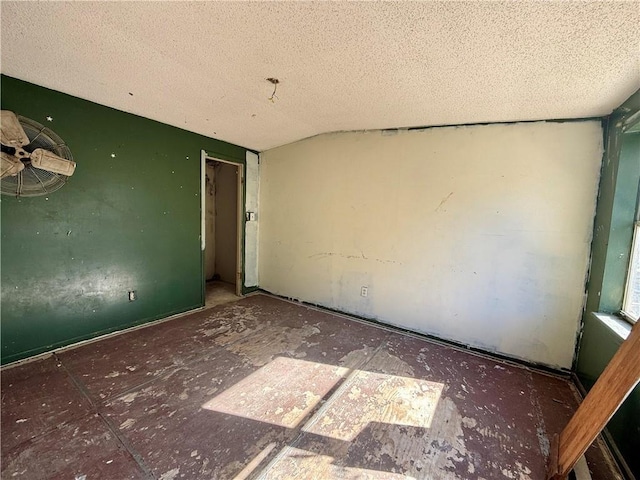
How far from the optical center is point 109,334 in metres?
2.66

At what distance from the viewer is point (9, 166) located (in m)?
1.93

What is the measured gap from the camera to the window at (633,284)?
181 centimetres

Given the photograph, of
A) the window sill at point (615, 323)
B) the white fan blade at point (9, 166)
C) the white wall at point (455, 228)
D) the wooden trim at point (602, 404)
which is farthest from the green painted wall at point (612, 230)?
the white fan blade at point (9, 166)

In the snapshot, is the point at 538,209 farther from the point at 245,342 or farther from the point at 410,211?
the point at 245,342

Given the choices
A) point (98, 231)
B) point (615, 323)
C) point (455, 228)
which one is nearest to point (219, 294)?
point (98, 231)

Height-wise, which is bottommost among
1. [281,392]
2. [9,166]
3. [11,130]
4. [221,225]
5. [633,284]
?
[281,392]

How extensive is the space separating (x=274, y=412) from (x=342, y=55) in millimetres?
2320

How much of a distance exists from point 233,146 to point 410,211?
8.48 feet

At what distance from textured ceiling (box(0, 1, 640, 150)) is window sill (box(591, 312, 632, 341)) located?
1.56 m

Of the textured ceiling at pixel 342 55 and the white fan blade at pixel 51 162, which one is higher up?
the textured ceiling at pixel 342 55

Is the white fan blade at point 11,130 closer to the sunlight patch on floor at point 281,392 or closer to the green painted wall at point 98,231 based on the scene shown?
the green painted wall at point 98,231

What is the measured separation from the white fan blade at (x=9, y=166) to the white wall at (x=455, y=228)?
263cm

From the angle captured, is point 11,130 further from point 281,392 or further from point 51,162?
point 281,392

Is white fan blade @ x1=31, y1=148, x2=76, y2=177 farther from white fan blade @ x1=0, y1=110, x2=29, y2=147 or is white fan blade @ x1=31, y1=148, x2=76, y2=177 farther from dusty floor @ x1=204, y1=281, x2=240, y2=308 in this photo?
dusty floor @ x1=204, y1=281, x2=240, y2=308
